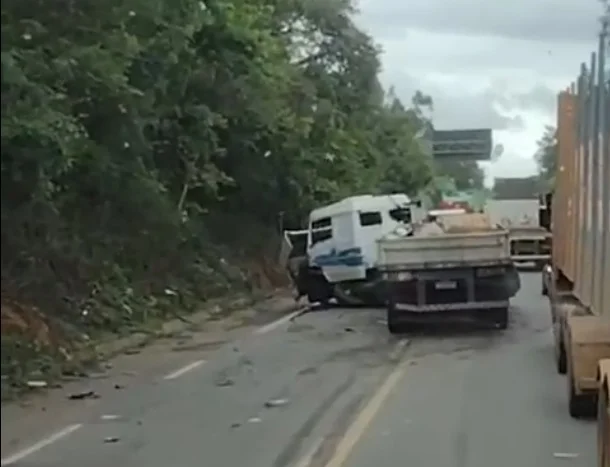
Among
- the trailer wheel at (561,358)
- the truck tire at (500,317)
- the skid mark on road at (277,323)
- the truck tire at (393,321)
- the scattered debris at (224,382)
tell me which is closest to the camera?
the trailer wheel at (561,358)

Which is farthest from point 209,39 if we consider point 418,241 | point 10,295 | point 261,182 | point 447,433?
point 10,295

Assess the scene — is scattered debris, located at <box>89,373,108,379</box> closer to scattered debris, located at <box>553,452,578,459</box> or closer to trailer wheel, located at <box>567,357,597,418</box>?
trailer wheel, located at <box>567,357,597,418</box>

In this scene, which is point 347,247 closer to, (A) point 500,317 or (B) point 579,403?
(A) point 500,317

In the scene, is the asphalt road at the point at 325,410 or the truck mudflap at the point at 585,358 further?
the truck mudflap at the point at 585,358

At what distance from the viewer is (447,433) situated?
13.3 meters

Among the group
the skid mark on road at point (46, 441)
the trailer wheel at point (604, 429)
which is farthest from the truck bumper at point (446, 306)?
the trailer wheel at point (604, 429)

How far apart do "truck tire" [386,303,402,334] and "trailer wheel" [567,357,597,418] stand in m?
11.0

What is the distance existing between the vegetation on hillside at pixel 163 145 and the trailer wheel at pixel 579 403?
4.83 metres

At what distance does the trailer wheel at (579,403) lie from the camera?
45.5 ft

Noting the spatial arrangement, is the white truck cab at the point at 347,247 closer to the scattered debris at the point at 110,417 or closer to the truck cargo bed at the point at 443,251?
the truck cargo bed at the point at 443,251

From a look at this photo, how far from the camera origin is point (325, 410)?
15445 millimetres

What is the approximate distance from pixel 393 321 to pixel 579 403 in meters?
11.7

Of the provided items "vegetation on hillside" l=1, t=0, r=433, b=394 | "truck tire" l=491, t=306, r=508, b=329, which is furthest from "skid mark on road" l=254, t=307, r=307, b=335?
"truck tire" l=491, t=306, r=508, b=329

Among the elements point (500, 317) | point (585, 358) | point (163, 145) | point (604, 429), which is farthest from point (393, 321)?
point (604, 429)
